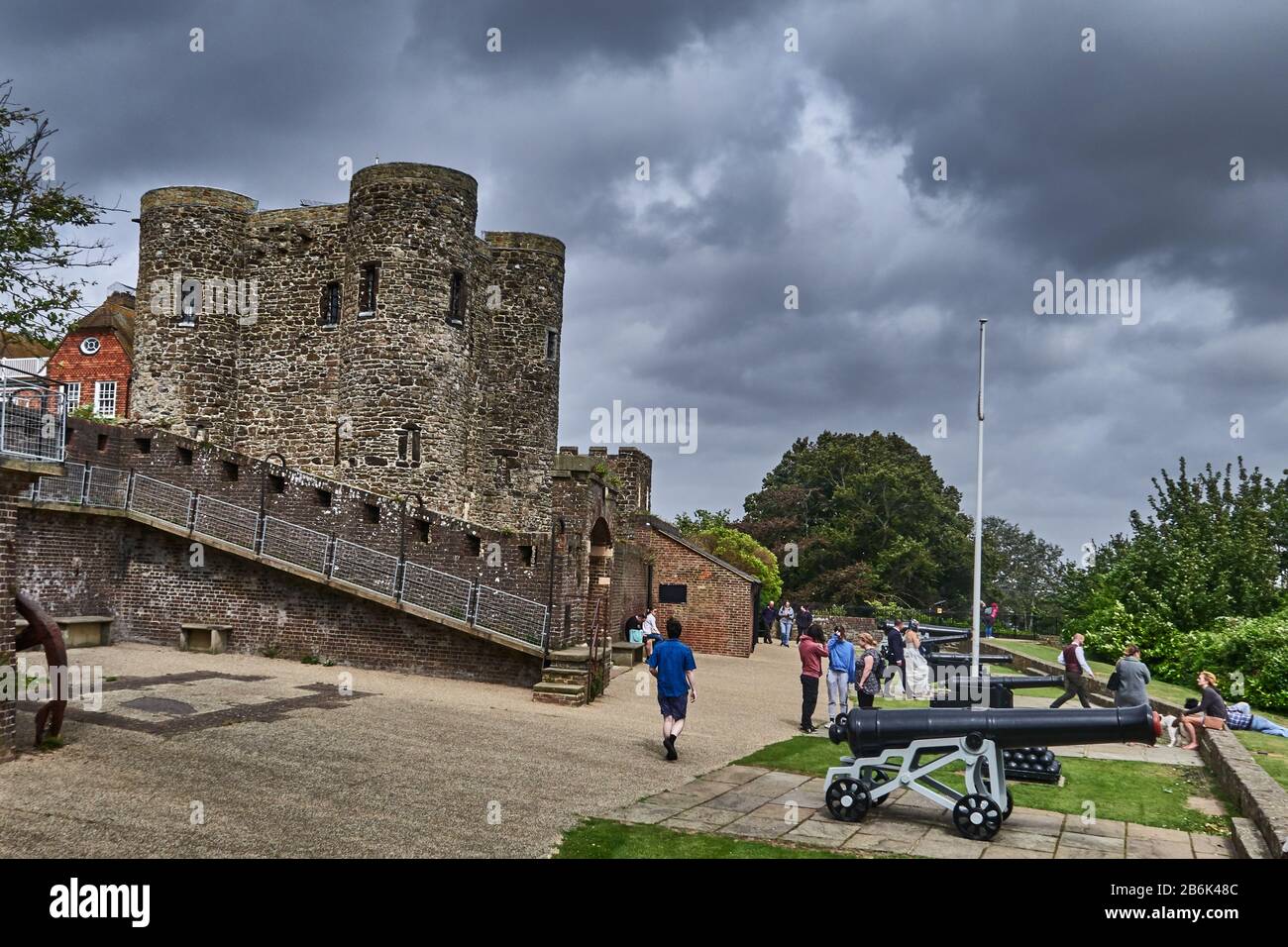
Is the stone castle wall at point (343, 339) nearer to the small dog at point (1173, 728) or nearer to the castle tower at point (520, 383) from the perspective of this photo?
the castle tower at point (520, 383)

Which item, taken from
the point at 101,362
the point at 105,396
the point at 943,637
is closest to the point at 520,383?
the point at 943,637

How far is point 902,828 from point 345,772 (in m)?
5.38

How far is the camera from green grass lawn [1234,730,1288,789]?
12328 mm

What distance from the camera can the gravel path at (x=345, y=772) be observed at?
7.97m

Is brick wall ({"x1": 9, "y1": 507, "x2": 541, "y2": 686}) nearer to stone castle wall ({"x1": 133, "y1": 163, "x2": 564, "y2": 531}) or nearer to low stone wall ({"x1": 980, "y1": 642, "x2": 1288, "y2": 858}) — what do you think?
stone castle wall ({"x1": 133, "y1": 163, "x2": 564, "y2": 531})

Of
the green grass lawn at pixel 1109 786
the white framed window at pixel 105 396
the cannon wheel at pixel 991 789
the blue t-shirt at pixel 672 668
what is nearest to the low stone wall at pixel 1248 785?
the green grass lawn at pixel 1109 786

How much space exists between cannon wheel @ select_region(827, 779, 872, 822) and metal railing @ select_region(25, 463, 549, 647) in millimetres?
9828

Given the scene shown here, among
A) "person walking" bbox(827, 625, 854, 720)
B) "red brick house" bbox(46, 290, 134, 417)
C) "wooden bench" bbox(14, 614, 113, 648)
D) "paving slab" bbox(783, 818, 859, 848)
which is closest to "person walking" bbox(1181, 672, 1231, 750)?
"person walking" bbox(827, 625, 854, 720)

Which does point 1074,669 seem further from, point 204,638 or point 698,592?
point 698,592

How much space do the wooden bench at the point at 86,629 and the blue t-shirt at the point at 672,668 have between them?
11536 millimetres

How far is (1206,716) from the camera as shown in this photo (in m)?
15.2

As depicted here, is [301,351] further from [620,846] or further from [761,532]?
[761,532]
